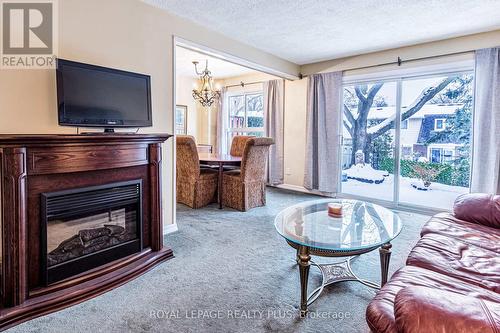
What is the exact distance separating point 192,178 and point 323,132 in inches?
96.2

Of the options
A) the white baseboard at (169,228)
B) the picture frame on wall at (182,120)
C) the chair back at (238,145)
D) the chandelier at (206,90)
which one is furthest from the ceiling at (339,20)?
the picture frame on wall at (182,120)

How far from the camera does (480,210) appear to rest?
2.20 m

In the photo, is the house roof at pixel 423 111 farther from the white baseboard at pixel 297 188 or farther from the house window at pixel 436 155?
the white baseboard at pixel 297 188

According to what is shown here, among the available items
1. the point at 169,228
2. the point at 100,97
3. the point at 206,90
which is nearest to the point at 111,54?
the point at 100,97

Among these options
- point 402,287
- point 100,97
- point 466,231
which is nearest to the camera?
point 402,287

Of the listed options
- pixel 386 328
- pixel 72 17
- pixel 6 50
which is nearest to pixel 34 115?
pixel 6 50

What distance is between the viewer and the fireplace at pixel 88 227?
198 cm

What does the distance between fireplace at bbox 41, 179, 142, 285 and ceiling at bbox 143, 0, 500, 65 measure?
1959mm

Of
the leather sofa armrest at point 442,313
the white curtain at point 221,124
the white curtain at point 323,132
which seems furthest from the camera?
the white curtain at point 221,124

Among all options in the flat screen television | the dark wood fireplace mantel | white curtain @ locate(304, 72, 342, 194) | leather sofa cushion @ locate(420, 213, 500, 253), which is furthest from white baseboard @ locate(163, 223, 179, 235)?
white curtain @ locate(304, 72, 342, 194)

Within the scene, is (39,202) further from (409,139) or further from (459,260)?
(409,139)

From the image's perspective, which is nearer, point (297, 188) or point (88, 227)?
point (88, 227)

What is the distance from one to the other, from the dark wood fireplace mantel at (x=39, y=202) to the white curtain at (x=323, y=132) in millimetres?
3546

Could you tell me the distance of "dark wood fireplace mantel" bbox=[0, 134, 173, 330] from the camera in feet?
5.72
